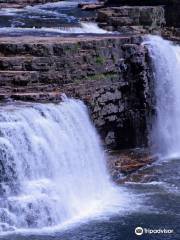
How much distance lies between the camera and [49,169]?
20.0 m

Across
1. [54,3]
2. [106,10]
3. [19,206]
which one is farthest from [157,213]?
[54,3]

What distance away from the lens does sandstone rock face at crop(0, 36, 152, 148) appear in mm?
22281

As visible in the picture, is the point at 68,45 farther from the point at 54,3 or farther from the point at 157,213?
the point at 54,3

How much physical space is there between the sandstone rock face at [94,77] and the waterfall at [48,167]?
1.02 metres

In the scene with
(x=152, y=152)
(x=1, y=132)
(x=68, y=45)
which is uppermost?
(x=68, y=45)

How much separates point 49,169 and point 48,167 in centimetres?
6

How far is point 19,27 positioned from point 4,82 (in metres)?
9.11

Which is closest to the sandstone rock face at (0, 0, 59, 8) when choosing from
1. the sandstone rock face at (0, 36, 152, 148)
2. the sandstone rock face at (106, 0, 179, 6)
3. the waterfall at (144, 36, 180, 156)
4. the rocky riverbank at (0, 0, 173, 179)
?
the sandstone rock face at (106, 0, 179, 6)

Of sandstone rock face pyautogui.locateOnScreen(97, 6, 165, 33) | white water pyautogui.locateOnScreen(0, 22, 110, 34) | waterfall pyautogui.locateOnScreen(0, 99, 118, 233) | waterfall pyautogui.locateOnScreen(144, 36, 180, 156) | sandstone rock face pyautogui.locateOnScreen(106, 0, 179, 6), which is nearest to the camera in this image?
waterfall pyautogui.locateOnScreen(0, 99, 118, 233)

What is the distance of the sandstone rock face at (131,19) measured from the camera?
32.2 m

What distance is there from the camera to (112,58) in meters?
25.3

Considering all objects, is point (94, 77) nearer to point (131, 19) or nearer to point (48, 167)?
point (48, 167)

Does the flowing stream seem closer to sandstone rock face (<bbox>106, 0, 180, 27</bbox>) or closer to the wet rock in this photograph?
sandstone rock face (<bbox>106, 0, 180, 27</bbox>)

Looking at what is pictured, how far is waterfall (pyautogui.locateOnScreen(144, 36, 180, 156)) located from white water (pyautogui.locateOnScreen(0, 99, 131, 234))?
16.5ft
